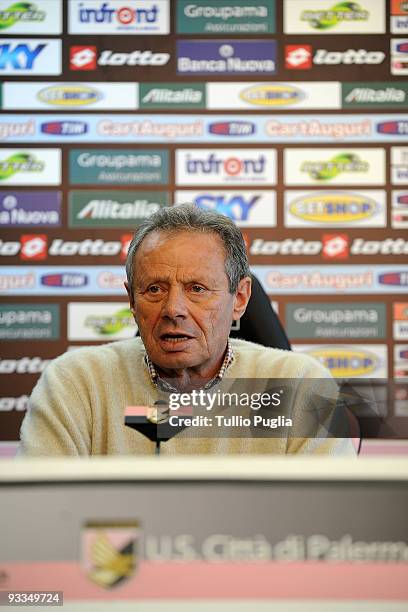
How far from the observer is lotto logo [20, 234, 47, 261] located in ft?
12.7

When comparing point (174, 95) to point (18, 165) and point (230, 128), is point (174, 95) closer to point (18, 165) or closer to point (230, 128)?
point (230, 128)

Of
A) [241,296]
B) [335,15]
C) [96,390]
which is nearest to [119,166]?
[335,15]

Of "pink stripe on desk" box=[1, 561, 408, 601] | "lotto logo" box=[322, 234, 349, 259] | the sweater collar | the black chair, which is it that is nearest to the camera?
"pink stripe on desk" box=[1, 561, 408, 601]

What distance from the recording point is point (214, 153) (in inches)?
153

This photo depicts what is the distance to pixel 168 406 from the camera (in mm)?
604

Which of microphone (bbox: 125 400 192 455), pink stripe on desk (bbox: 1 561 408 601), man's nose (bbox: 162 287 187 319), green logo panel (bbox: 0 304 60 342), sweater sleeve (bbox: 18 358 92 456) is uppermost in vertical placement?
man's nose (bbox: 162 287 187 319)

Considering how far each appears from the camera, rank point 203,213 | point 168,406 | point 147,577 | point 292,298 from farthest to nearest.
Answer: point 292,298
point 203,213
point 168,406
point 147,577

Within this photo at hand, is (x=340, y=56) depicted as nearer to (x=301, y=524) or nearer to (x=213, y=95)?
(x=213, y=95)

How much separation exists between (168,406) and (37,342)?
11.1 ft

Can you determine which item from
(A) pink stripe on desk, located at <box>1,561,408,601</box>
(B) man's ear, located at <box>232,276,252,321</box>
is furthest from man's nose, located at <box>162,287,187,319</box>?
(A) pink stripe on desk, located at <box>1,561,408,601</box>

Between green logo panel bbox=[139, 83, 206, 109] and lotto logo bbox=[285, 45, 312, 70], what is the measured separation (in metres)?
0.48

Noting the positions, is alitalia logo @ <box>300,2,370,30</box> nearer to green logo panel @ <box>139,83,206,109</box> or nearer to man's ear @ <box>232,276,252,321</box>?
green logo panel @ <box>139,83,206,109</box>

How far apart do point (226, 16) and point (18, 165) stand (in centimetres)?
137

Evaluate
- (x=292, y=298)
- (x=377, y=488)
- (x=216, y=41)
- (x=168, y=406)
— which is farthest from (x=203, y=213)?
(x=216, y=41)
